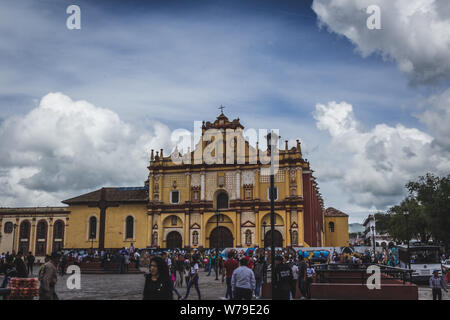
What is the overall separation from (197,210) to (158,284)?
42.9 metres

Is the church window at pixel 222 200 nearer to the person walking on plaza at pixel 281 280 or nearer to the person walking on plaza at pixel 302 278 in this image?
the person walking on plaza at pixel 302 278

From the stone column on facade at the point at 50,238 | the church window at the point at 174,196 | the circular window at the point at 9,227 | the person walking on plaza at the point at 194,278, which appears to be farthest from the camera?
the circular window at the point at 9,227

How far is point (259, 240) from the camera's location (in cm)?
4753

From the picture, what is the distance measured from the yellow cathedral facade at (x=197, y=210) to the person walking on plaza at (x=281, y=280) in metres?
34.5

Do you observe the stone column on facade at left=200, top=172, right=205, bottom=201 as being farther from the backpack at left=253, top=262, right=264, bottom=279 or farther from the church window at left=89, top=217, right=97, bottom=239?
the backpack at left=253, top=262, right=264, bottom=279

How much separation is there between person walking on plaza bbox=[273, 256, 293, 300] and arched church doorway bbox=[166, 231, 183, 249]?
127 ft

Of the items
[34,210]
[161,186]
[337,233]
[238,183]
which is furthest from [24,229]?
[337,233]

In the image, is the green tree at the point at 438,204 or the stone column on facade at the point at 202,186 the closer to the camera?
the green tree at the point at 438,204

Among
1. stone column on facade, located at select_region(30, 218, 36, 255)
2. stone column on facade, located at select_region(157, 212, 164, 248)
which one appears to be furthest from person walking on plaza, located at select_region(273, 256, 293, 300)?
stone column on facade, located at select_region(30, 218, 36, 255)

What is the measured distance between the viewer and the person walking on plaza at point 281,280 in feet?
40.1

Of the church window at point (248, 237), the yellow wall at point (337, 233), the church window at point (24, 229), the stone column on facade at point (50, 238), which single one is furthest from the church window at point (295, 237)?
the church window at point (24, 229)

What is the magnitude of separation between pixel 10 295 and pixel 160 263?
5.28m
